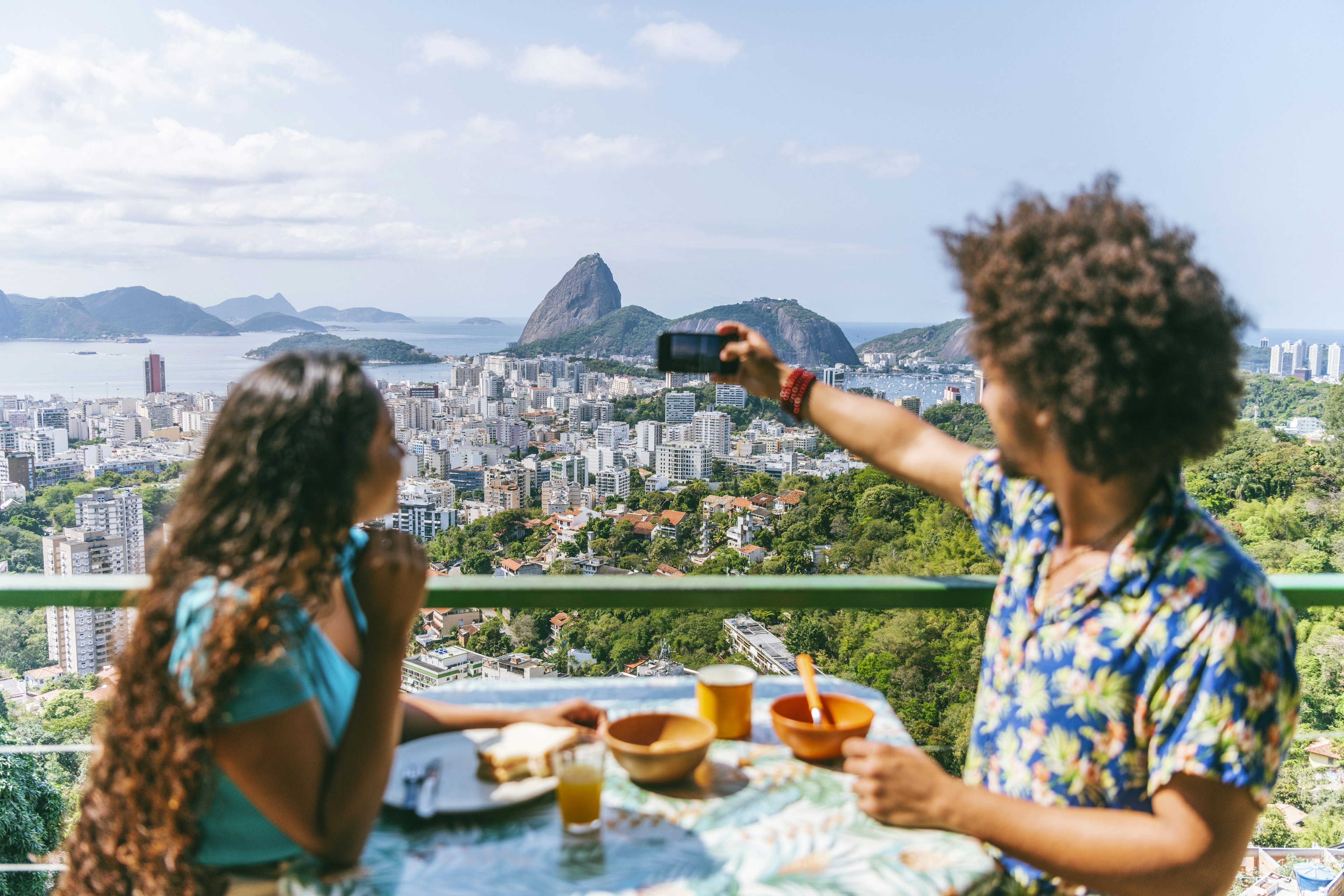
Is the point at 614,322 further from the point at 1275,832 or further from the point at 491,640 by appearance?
the point at 1275,832

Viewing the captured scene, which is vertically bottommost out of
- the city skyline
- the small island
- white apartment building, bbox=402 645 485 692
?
white apartment building, bbox=402 645 485 692

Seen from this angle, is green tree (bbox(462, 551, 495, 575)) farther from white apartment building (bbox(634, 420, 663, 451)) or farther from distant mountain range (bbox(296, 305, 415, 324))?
distant mountain range (bbox(296, 305, 415, 324))

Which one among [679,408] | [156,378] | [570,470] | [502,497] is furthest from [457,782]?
[156,378]

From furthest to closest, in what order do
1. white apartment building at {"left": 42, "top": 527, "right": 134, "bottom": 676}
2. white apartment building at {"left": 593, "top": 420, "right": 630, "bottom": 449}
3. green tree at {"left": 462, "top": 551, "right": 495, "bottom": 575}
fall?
white apartment building at {"left": 593, "top": 420, "right": 630, "bottom": 449} < green tree at {"left": 462, "top": 551, "right": 495, "bottom": 575} < white apartment building at {"left": 42, "top": 527, "right": 134, "bottom": 676}

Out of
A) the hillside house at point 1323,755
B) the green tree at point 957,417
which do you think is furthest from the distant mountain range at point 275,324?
the hillside house at point 1323,755

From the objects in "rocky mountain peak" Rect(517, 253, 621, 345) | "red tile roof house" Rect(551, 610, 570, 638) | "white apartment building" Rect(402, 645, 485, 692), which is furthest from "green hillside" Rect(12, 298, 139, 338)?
"white apartment building" Rect(402, 645, 485, 692)

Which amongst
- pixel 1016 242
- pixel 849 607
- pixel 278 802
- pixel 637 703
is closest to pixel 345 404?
pixel 278 802

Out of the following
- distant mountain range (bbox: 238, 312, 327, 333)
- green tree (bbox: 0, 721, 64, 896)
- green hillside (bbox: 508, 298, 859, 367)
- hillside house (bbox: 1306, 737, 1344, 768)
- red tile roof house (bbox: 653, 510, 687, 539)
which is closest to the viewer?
green tree (bbox: 0, 721, 64, 896)
